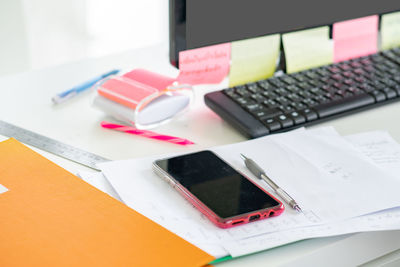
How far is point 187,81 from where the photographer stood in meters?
0.94

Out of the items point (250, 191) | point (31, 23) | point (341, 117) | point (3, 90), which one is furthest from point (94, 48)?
point (250, 191)

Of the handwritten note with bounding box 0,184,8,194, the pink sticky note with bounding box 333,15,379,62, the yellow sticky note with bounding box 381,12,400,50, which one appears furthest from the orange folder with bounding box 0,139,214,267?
the yellow sticky note with bounding box 381,12,400,50

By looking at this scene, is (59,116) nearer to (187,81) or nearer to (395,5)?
(187,81)

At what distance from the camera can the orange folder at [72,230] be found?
0.57 metres

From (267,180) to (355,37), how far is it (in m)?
0.53

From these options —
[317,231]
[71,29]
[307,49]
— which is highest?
[307,49]

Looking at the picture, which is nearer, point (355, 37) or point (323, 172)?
point (323, 172)

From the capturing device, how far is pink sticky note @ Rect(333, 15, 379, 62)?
1100mm

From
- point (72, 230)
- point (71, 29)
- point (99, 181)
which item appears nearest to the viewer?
point (72, 230)

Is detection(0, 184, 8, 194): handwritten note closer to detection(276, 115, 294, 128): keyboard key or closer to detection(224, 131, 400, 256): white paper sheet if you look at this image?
detection(224, 131, 400, 256): white paper sheet

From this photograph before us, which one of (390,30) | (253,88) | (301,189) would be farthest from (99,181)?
(390,30)

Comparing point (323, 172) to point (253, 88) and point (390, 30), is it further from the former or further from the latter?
point (390, 30)

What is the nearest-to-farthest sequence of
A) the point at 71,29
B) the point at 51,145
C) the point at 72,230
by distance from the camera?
the point at 72,230, the point at 51,145, the point at 71,29

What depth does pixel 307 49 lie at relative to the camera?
41.7 inches
